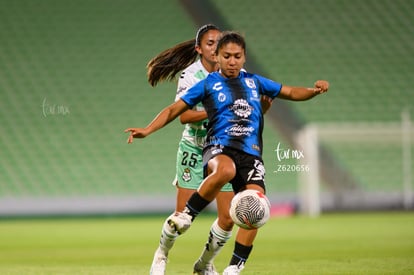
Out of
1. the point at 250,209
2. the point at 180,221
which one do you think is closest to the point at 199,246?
the point at 180,221

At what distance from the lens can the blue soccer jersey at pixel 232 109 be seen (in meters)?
5.80

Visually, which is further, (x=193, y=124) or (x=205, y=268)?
(x=193, y=124)

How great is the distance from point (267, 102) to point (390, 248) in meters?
3.46

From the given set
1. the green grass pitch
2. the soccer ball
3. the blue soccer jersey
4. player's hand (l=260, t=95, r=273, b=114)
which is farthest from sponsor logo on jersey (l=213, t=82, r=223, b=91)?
the green grass pitch

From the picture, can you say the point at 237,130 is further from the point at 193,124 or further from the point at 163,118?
the point at 193,124

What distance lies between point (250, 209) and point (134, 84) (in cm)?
1184

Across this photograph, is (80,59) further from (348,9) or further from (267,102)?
(267,102)

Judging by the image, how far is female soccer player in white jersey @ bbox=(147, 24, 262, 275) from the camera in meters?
6.21

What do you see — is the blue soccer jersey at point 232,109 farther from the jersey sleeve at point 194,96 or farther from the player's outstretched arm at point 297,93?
the player's outstretched arm at point 297,93

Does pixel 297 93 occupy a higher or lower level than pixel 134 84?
higher

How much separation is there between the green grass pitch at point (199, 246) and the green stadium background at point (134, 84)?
50.1 inches

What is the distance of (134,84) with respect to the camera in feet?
56.0

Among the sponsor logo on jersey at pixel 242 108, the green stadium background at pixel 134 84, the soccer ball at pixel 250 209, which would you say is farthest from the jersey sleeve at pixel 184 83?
the green stadium background at pixel 134 84

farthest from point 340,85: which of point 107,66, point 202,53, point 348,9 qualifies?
point 202,53
